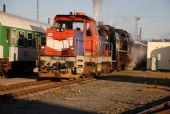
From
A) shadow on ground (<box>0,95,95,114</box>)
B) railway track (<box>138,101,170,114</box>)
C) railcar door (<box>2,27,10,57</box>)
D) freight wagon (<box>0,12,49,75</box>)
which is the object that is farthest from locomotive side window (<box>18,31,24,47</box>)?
railway track (<box>138,101,170,114</box>)

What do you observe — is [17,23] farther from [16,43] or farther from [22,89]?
[22,89]

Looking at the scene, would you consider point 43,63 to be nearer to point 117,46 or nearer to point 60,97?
point 60,97

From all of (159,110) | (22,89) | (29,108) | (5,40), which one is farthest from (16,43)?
(159,110)

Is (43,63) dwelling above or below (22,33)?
below

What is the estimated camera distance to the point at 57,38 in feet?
64.3

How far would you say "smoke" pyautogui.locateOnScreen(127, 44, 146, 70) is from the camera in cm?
3855

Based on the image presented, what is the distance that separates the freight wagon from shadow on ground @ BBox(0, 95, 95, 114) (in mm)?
9512

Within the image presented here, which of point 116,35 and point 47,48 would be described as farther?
point 116,35

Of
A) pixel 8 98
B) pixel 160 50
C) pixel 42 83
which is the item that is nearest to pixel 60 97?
pixel 8 98

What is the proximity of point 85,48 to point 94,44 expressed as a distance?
76 centimetres

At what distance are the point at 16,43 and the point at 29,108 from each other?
41.7ft

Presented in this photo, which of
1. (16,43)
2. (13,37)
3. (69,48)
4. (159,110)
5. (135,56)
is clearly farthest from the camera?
(135,56)

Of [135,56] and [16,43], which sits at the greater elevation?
[16,43]

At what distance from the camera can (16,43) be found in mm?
22922
